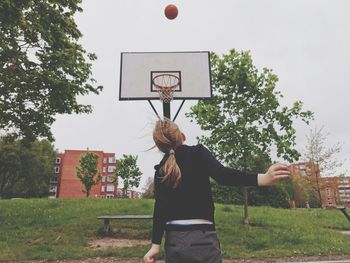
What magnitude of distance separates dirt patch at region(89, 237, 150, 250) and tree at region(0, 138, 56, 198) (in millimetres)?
46428

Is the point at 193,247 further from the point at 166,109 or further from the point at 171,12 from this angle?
the point at 171,12

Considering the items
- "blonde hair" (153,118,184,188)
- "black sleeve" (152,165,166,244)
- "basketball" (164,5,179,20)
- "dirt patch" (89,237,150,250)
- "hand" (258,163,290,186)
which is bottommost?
"dirt patch" (89,237,150,250)

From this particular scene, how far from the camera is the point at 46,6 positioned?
14.7m

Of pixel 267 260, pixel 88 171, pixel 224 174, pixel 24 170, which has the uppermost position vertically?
pixel 24 170

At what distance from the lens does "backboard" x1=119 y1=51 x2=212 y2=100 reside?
1188 centimetres

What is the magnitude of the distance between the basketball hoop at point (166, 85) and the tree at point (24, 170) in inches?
1869

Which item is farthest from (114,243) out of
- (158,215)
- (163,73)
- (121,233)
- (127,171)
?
(127,171)

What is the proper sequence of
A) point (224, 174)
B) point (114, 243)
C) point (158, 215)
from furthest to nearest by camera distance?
point (114, 243), point (158, 215), point (224, 174)

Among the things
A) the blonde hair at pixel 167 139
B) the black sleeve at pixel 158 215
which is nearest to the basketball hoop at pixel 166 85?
the blonde hair at pixel 167 139

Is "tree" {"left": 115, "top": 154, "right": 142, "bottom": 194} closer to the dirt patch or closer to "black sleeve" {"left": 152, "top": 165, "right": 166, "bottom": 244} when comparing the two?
the dirt patch

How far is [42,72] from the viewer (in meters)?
15.0

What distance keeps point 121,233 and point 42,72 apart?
7355mm

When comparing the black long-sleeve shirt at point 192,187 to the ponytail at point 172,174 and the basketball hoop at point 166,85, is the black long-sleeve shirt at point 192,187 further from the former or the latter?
the basketball hoop at point 166,85

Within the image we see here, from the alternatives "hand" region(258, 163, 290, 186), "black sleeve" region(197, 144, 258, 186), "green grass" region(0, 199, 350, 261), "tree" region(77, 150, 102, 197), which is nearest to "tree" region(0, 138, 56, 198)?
"tree" region(77, 150, 102, 197)
